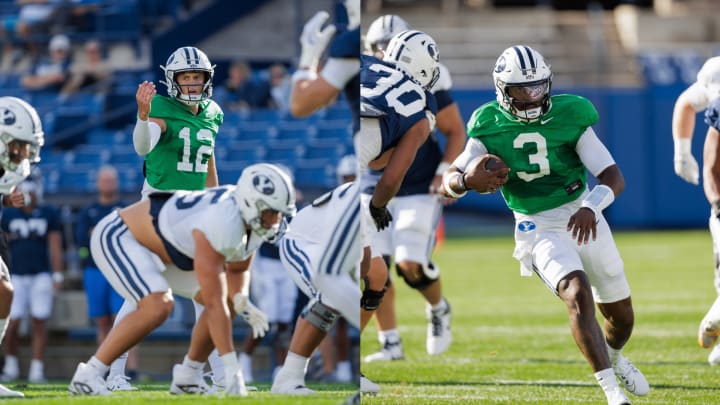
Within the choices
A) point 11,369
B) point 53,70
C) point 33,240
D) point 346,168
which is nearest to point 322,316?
point 346,168

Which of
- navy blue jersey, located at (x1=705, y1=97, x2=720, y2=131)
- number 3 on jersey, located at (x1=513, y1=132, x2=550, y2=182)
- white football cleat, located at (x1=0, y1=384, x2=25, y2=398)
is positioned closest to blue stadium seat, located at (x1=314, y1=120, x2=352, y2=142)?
number 3 on jersey, located at (x1=513, y1=132, x2=550, y2=182)

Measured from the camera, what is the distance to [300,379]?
4.27 metres

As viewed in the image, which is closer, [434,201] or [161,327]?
[161,327]

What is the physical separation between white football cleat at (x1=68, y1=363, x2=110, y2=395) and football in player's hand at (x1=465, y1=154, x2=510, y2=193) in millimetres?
1465

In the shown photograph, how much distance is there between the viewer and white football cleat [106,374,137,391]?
423 cm

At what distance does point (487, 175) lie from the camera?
14.7 feet

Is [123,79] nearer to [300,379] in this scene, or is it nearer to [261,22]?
[261,22]

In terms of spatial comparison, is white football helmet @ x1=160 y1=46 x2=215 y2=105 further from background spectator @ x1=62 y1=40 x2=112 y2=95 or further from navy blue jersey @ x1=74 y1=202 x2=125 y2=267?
background spectator @ x1=62 y1=40 x2=112 y2=95

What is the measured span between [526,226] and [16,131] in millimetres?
1902

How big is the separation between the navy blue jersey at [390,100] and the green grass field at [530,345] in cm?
106

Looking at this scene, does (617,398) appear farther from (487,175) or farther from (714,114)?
(714,114)

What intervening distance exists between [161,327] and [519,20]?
56.8ft

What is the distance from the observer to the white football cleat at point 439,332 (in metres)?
6.68

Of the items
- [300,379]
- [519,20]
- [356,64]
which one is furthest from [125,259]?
[519,20]
